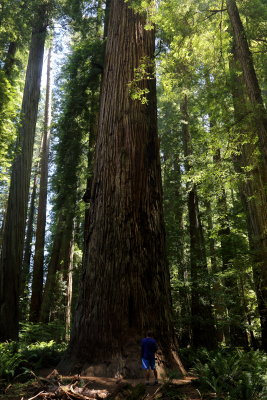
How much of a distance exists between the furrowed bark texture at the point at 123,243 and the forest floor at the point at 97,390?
0.49 meters

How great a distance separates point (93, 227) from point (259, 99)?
152 inches

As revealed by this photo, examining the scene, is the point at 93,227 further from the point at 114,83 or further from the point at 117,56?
the point at 117,56

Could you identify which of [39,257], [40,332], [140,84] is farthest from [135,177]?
[39,257]

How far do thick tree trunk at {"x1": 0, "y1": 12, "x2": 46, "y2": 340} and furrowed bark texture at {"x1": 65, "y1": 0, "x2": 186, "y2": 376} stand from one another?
3.62m

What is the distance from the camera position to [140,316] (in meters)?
4.78

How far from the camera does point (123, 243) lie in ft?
16.9

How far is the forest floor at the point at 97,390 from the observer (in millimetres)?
3119

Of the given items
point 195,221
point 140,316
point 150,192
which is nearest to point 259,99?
point 150,192

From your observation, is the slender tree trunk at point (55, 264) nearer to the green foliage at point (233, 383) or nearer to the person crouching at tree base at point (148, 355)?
the person crouching at tree base at point (148, 355)

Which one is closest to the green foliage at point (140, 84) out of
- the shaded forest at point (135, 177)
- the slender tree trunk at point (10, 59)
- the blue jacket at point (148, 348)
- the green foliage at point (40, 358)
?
the shaded forest at point (135, 177)

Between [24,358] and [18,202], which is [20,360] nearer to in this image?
[24,358]

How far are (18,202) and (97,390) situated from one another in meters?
6.93

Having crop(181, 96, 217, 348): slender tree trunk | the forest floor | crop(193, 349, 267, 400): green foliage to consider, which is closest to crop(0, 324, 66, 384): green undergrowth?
the forest floor

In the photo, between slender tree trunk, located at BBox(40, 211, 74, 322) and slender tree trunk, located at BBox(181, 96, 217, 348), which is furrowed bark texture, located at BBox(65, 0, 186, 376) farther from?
slender tree trunk, located at BBox(40, 211, 74, 322)
